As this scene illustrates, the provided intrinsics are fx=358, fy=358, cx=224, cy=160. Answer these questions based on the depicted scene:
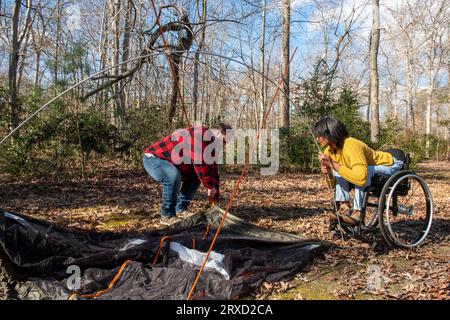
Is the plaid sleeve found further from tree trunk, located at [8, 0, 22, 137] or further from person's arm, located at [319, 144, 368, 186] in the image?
tree trunk, located at [8, 0, 22, 137]

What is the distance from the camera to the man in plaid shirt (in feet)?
12.9

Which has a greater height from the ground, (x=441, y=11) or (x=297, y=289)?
(x=441, y=11)

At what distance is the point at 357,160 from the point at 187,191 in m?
2.21

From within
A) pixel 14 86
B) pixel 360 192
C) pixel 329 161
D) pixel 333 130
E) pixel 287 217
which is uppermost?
pixel 14 86

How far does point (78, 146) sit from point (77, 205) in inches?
105

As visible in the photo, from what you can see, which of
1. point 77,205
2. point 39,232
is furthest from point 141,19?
point 39,232

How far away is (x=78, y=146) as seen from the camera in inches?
304

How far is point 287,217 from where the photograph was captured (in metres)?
4.75

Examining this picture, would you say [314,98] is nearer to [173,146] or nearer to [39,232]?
[173,146]

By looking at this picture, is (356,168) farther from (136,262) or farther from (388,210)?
(136,262)

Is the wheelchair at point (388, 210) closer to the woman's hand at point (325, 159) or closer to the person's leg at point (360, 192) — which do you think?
the person's leg at point (360, 192)

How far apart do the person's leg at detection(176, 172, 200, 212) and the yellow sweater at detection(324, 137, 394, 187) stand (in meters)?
1.81

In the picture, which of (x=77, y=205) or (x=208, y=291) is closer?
(x=208, y=291)

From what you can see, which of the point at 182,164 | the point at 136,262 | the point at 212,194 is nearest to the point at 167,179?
the point at 182,164
